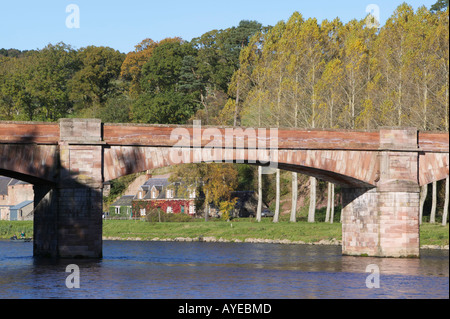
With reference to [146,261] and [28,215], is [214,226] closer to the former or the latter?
[146,261]

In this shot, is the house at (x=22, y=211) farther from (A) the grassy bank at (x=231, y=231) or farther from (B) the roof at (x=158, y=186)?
(A) the grassy bank at (x=231, y=231)

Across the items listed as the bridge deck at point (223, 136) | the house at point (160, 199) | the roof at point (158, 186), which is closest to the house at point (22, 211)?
the house at point (160, 199)

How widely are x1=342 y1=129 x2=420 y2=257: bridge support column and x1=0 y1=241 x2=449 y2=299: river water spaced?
1142 millimetres

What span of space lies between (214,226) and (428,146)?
100.0ft

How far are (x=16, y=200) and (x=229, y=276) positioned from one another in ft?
265

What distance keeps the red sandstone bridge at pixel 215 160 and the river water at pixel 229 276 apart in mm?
1702

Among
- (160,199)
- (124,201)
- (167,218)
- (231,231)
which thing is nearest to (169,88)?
(124,201)

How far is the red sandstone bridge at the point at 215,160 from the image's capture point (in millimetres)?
42531

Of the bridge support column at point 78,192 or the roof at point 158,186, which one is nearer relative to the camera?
the bridge support column at point 78,192

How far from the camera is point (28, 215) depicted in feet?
355

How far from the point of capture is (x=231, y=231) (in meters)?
70.1
